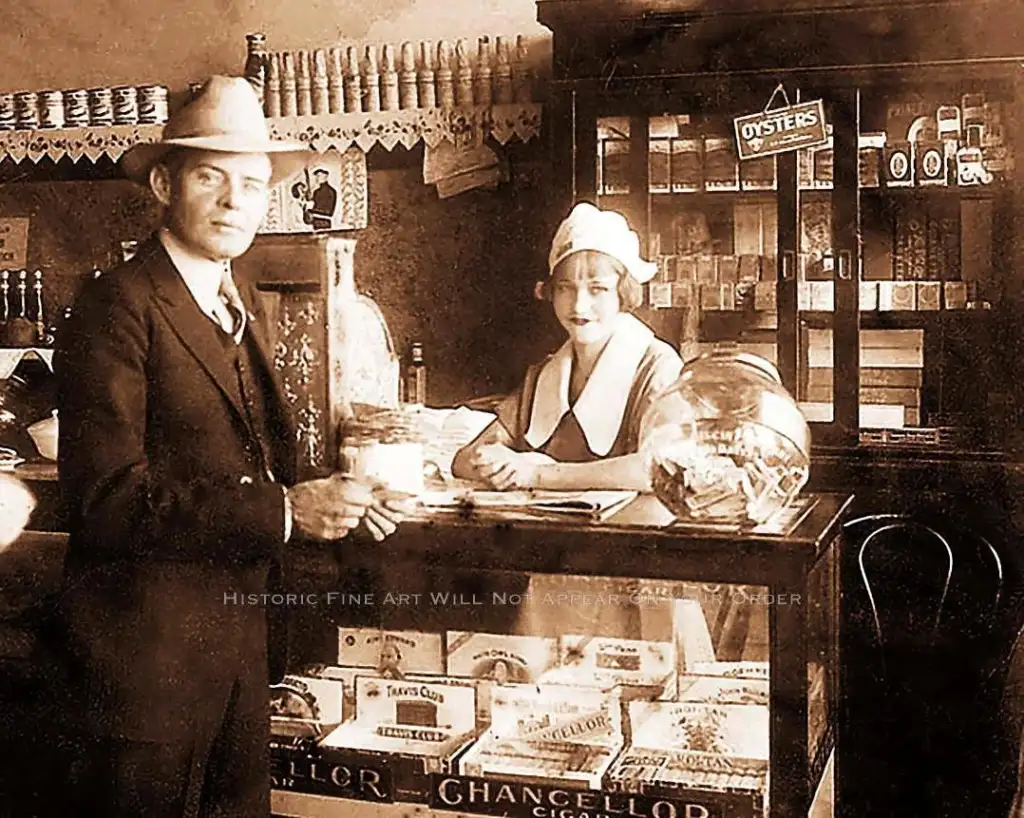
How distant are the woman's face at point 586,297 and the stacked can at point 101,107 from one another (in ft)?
2.43

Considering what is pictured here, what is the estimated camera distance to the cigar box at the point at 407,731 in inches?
78.2

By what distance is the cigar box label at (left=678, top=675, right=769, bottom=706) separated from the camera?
6.32ft

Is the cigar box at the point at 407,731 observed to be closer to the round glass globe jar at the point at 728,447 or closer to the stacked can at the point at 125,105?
the round glass globe jar at the point at 728,447

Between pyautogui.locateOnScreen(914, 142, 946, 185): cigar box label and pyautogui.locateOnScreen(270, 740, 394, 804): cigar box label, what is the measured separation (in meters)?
1.13

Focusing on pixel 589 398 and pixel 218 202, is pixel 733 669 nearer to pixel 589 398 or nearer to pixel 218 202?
pixel 589 398

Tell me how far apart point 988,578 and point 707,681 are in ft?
1.37

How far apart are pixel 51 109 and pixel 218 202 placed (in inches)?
13.6

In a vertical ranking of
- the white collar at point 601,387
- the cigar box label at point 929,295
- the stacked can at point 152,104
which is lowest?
the white collar at point 601,387

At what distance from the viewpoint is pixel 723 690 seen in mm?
1945

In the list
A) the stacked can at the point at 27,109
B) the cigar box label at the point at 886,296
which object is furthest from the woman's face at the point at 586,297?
the stacked can at the point at 27,109

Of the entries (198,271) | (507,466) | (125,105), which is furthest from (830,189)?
(125,105)

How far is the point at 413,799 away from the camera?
1988 millimetres

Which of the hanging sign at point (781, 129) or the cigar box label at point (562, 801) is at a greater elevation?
the hanging sign at point (781, 129)

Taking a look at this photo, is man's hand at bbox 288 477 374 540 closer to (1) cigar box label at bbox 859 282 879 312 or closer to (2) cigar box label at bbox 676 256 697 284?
(2) cigar box label at bbox 676 256 697 284
